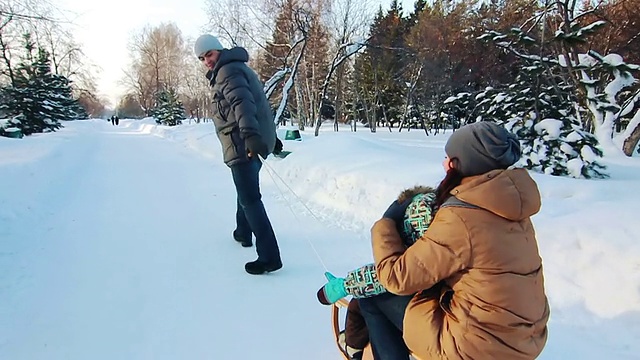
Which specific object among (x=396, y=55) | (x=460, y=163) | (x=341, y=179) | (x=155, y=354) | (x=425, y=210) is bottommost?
(x=155, y=354)

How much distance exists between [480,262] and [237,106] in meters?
2.25

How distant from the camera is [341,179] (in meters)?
6.01

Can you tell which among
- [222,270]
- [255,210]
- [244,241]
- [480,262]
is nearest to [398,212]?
[480,262]

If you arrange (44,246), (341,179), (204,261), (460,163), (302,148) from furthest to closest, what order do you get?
(302,148), (341,179), (44,246), (204,261), (460,163)

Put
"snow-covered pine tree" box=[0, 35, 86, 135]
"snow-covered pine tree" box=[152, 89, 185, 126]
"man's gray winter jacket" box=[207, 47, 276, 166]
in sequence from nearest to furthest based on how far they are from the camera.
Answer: "man's gray winter jacket" box=[207, 47, 276, 166]
"snow-covered pine tree" box=[0, 35, 86, 135]
"snow-covered pine tree" box=[152, 89, 185, 126]

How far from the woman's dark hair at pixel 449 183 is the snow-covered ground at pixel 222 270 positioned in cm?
132

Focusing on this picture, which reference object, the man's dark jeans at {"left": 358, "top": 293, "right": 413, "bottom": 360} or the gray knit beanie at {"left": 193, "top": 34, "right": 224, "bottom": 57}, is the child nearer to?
the man's dark jeans at {"left": 358, "top": 293, "right": 413, "bottom": 360}

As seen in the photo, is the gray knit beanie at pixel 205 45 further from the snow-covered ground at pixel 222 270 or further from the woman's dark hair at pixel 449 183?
the woman's dark hair at pixel 449 183

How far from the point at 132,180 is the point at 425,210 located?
7.35 m

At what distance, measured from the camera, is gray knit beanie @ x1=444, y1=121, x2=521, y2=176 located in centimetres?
147

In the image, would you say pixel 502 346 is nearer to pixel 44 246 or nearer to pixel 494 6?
pixel 44 246

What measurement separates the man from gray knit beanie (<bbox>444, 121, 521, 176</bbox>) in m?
1.91

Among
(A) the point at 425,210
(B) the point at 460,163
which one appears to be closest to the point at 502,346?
(A) the point at 425,210

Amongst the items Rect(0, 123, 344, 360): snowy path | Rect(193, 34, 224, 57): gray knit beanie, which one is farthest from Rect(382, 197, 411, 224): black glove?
Rect(193, 34, 224, 57): gray knit beanie
